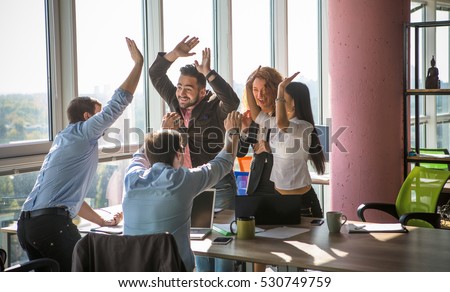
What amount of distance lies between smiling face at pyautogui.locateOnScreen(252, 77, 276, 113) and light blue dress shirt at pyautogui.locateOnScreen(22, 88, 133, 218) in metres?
1.75

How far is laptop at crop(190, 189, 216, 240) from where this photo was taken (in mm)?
4139

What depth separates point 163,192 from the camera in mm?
3357

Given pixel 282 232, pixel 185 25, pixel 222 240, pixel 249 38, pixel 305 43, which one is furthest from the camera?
pixel 305 43

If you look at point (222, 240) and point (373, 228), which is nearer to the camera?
point (222, 240)

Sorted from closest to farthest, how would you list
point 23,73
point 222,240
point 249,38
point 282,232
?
point 222,240, point 282,232, point 23,73, point 249,38

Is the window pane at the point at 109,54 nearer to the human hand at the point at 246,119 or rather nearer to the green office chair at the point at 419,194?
the human hand at the point at 246,119

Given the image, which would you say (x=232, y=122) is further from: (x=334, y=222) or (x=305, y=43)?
(x=305, y=43)

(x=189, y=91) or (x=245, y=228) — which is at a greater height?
(x=189, y=91)

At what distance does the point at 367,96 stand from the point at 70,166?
3.17 m

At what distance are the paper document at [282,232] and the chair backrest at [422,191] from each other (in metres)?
1.72

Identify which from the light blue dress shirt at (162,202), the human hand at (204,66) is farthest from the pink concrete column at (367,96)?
the light blue dress shirt at (162,202)

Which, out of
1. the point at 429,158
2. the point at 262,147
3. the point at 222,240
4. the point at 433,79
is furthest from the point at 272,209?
the point at 433,79
